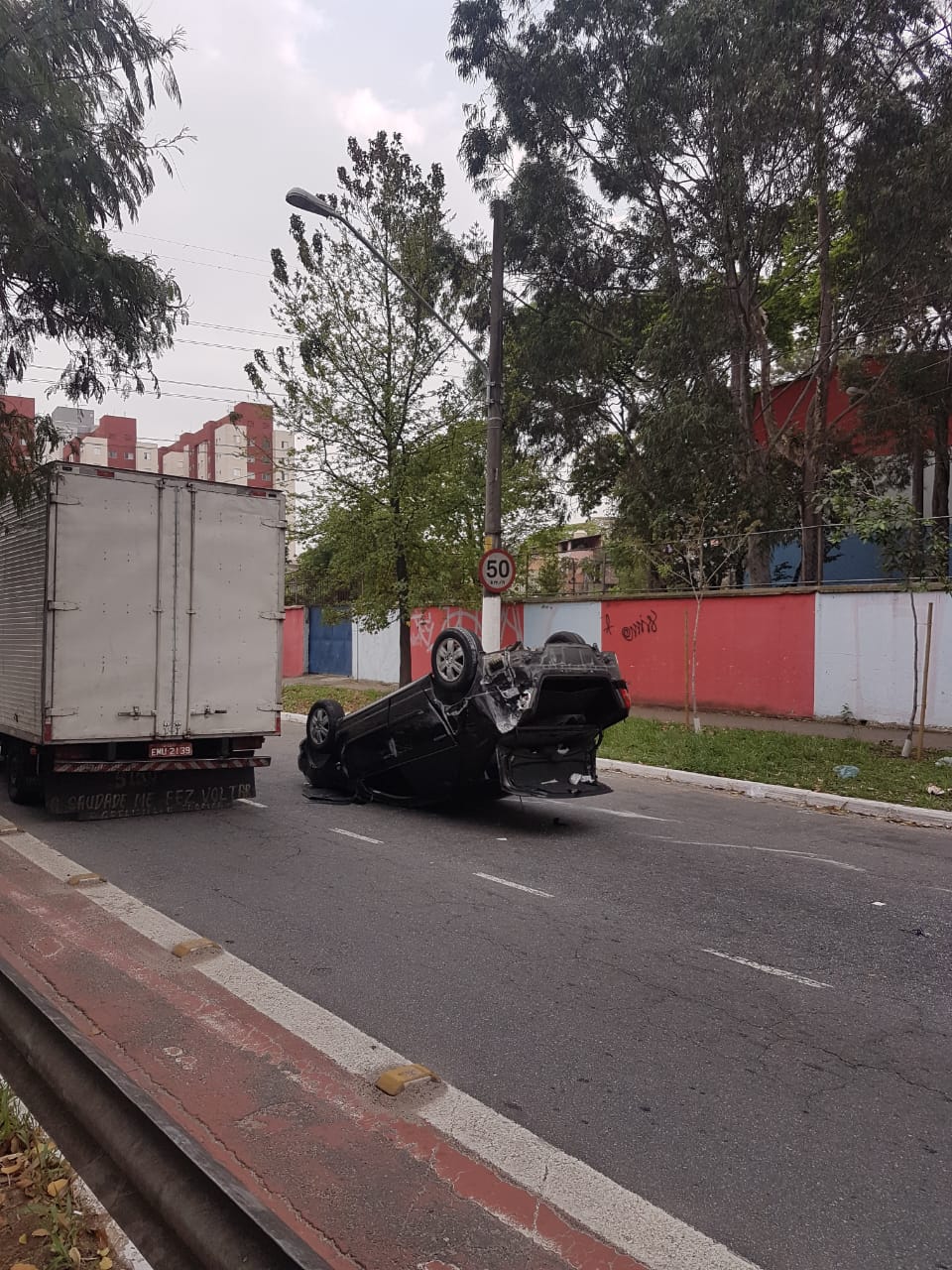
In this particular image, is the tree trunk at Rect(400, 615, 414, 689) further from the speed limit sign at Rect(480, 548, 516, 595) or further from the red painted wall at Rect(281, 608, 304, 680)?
the red painted wall at Rect(281, 608, 304, 680)

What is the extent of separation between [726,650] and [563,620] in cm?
501

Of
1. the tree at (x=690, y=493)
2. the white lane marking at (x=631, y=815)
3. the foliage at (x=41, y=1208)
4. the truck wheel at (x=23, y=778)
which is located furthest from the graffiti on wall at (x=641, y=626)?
the foliage at (x=41, y=1208)

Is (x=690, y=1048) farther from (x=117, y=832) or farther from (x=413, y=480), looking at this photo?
(x=413, y=480)

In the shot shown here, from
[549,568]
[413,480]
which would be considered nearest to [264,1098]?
[413,480]

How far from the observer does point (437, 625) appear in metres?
25.4

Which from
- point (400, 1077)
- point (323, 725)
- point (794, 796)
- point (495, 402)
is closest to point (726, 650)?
point (495, 402)

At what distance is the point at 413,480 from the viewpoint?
18.7 metres

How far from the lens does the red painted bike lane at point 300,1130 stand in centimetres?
267

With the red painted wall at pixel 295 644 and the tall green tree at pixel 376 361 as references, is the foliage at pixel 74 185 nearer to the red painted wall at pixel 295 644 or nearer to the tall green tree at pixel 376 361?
the tall green tree at pixel 376 361

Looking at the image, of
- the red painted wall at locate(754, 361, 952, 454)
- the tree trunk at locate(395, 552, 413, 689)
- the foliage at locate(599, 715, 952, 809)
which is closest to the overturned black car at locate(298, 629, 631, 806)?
the foliage at locate(599, 715, 952, 809)

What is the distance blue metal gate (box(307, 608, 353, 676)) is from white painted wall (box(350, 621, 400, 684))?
0.44 meters

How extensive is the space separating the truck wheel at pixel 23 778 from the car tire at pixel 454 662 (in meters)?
4.10

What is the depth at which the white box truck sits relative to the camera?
8.24 m

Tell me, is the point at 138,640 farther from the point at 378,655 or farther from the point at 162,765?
the point at 378,655
